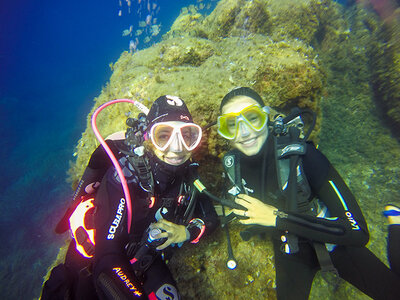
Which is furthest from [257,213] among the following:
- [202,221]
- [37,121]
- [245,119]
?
[37,121]

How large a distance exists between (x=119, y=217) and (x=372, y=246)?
619cm

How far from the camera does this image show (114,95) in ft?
14.9

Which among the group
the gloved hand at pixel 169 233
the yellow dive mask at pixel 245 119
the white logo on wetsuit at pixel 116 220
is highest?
the yellow dive mask at pixel 245 119

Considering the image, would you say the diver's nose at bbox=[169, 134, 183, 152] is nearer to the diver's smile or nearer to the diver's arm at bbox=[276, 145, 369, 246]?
the diver's smile

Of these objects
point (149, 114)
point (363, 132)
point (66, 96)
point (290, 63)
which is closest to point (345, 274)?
point (149, 114)

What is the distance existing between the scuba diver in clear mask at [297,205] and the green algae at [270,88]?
796 millimetres

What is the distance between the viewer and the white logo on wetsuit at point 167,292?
8.36ft

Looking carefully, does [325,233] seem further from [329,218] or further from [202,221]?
[202,221]

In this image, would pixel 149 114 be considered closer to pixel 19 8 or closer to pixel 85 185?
pixel 85 185

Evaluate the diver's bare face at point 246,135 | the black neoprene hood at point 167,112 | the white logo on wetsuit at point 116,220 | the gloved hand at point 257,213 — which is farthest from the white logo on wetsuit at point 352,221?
the white logo on wetsuit at point 116,220

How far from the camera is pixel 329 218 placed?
7.45 feet

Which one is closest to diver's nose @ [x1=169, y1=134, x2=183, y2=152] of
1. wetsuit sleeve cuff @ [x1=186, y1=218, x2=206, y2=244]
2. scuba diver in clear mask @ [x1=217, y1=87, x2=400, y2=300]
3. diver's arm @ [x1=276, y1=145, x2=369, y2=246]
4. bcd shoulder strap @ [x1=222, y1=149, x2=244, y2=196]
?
scuba diver in clear mask @ [x1=217, y1=87, x2=400, y2=300]

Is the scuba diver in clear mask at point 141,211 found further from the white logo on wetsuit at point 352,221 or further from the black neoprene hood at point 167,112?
the white logo on wetsuit at point 352,221

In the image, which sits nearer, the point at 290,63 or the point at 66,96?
the point at 290,63
